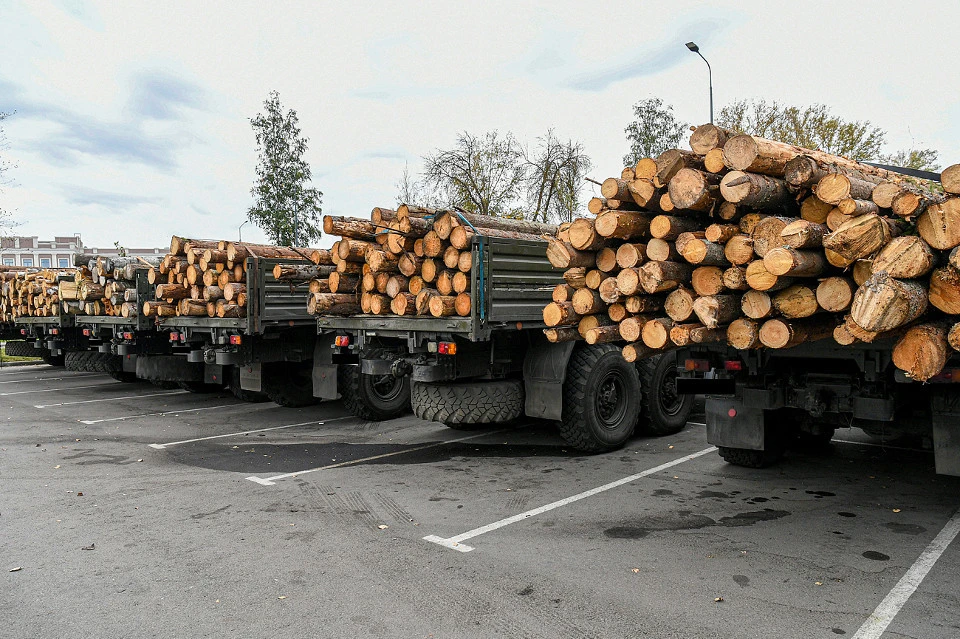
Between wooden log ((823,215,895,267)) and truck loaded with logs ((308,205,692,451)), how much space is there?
12.2 feet

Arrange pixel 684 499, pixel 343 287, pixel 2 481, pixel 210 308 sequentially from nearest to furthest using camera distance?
pixel 684 499 < pixel 2 481 < pixel 343 287 < pixel 210 308

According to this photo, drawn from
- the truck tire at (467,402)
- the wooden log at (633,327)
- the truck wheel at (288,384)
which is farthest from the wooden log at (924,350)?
the truck wheel at (288,384)

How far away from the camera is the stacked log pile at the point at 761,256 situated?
3871mm

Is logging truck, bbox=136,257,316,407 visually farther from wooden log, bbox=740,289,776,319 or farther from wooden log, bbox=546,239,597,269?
wooden log, bbox=740,289,776,319

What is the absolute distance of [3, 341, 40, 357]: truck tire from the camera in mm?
16641

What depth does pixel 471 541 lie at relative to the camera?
505cm

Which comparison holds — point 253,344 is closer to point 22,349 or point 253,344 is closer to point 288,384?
point 288,384

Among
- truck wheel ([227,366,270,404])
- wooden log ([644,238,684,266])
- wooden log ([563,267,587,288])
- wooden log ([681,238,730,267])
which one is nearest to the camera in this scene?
wooden log ([681,238,730,267])

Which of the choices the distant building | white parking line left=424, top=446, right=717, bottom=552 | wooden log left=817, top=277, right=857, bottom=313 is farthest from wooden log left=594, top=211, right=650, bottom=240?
the distant building

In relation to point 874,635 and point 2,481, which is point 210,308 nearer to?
point 2,481

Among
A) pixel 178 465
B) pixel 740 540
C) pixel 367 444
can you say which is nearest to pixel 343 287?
pixel 367 444

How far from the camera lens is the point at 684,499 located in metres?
6.09

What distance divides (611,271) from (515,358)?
2987mm

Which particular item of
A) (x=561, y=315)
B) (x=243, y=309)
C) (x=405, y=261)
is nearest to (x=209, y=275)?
(x=243, y=309)
